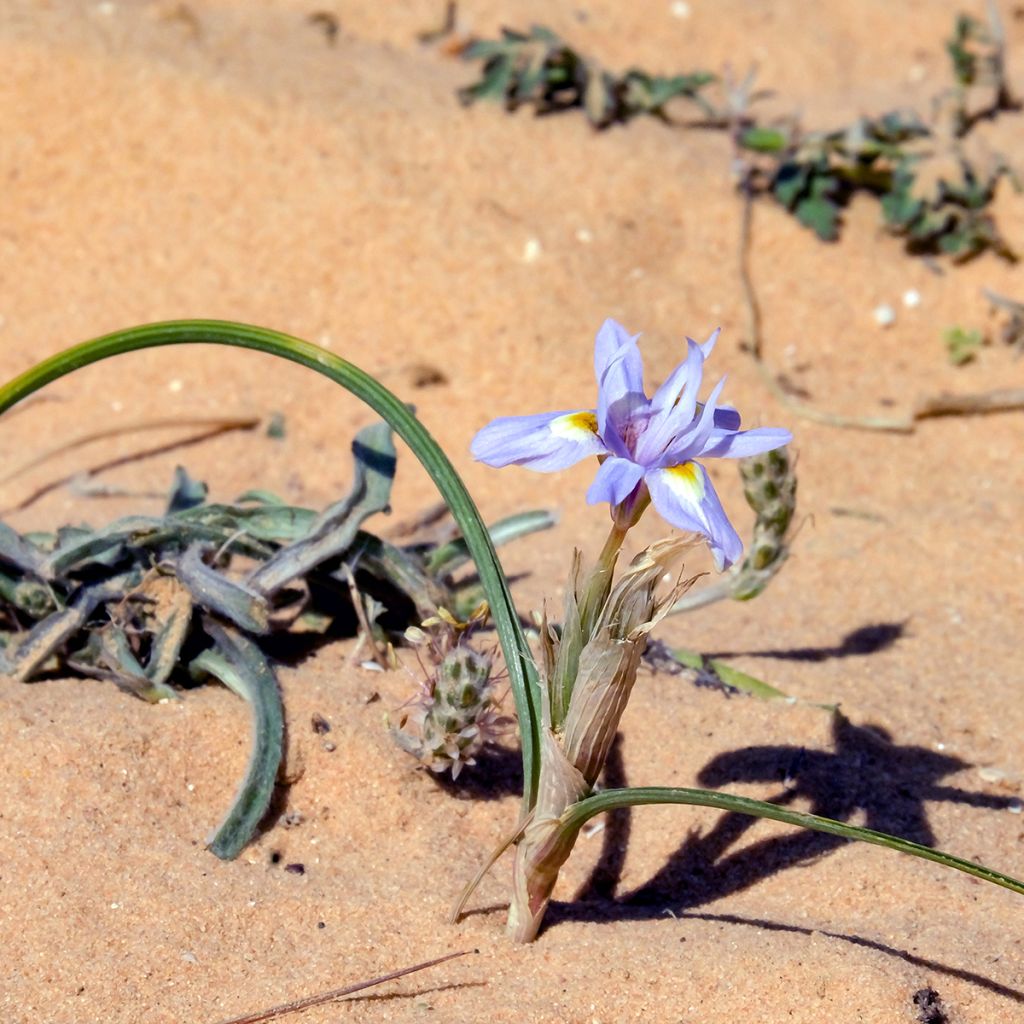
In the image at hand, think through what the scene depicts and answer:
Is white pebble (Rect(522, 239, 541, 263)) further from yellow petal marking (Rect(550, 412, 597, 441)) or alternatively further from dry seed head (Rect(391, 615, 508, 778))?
yellow petal marking (Rect(550, 412, 597, 441))

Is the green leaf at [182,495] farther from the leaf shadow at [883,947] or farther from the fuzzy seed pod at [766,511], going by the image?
the leaf shadow at [883,947]

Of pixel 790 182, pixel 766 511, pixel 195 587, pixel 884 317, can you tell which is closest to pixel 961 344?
pixel 884 317

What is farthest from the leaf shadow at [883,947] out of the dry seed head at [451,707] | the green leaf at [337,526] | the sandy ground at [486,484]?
the green leaf at [337,526]

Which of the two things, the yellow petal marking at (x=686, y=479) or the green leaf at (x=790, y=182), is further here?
the green leaf at (x=790, y=182)

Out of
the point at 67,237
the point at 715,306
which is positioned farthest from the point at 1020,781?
the point at 67,237

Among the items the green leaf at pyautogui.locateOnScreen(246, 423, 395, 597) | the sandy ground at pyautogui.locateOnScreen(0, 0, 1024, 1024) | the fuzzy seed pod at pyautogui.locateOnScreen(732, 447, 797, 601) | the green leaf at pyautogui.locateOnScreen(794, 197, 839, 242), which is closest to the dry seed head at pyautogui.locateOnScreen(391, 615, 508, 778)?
the sandy ground at pyautogui.locateOnScreen(0, 0, 1024, 1024)

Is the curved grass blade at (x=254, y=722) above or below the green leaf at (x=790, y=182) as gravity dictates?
below

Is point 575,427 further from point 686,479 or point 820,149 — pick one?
point 820,149
